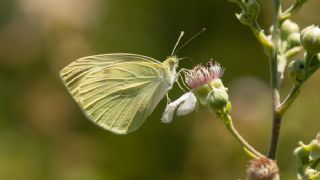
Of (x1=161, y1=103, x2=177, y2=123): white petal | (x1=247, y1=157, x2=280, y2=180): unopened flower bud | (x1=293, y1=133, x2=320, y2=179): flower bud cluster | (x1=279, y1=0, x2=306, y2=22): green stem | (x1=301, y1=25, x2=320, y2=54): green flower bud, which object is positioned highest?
(x1=279, y1=0, x2=306, y2=22): green stem

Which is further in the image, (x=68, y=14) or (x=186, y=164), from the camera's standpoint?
(x=68, y=14)

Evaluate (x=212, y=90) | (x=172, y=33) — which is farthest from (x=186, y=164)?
(x=212, y=90)

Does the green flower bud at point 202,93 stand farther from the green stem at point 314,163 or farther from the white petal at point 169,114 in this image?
the green stem at point 314,163

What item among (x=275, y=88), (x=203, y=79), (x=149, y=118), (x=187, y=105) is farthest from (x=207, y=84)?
(x=149, y=118)

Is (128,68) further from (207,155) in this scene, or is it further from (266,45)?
(207,155)

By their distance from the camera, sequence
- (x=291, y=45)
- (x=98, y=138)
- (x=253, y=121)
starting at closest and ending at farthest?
(x=291, y=45), (x=253, y=121), (x=98, y=138)

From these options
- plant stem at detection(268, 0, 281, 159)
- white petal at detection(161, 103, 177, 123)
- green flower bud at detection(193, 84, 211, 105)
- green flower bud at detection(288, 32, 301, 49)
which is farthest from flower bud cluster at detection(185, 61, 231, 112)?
green flower bud at detection(288, 32, 301, 49)

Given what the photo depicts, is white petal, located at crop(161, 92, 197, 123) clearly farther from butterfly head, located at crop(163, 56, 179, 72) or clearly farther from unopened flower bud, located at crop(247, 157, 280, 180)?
unopened flower bud, located at crop(247, 157, 280, 180)

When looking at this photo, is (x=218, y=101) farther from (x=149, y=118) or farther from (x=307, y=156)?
(x=149, y=118)
